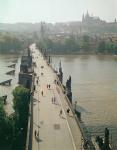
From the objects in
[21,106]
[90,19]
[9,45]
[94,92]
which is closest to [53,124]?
[21,106]

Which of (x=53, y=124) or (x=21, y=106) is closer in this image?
(x=53, y=124)

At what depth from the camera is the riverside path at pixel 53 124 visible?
57.5 feet

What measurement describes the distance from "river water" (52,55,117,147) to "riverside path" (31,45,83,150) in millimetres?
2308

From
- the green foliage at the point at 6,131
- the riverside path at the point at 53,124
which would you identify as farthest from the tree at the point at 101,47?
the green foliage at the point at 6,131

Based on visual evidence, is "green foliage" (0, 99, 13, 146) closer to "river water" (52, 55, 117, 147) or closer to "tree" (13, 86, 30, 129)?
"tree" (13, 86, 30, 129)

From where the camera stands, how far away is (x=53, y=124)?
807 inches

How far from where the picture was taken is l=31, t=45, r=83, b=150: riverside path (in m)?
17.5

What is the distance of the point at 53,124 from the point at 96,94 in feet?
48.4

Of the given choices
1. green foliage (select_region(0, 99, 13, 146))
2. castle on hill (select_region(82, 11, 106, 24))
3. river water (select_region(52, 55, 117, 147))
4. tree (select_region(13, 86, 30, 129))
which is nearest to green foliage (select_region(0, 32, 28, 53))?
river water (select_region(52, 55, 117, 147))

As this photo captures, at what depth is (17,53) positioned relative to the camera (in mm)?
75812

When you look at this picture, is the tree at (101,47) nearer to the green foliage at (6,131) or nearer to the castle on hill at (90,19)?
the green foliage at (6,131)

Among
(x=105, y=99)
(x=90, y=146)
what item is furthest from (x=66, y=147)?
(x=105, y=99)

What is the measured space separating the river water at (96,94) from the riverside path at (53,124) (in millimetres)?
2308

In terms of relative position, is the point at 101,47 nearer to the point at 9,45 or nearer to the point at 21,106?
the point at 9,45
